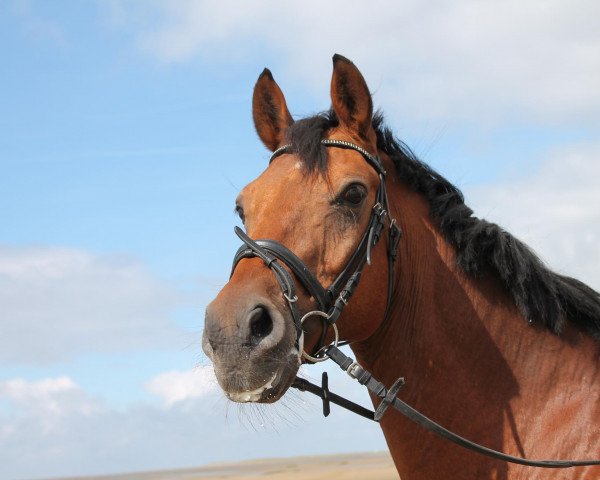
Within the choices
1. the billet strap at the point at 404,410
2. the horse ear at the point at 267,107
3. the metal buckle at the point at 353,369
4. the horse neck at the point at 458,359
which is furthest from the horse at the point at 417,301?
the horse ear at the point at 267,107

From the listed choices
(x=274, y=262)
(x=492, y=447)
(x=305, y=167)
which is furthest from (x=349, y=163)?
(x=492, y=447)

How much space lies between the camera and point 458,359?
5465 millimetres

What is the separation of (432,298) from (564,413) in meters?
1.09

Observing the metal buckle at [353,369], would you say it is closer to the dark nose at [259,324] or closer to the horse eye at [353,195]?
the dark nose at [259,324]

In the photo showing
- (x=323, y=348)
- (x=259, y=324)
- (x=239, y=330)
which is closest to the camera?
(x=239, y=330)

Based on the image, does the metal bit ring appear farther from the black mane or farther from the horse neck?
the black mane

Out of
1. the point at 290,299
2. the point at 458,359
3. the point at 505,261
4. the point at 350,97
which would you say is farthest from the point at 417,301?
the point at 350,97

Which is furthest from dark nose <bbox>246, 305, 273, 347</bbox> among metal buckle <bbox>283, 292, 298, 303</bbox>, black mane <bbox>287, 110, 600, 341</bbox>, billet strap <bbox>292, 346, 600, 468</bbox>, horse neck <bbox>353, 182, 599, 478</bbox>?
black mane <bbox>287, 110, 600, 341</bbox>

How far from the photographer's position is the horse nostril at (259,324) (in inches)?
182

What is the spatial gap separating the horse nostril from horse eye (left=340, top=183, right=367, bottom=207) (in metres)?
0.98

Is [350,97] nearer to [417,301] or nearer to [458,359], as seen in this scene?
[417,301]

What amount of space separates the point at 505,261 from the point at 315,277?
1.43 meters

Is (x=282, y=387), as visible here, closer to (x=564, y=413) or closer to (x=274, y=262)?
(x=274, y=262)

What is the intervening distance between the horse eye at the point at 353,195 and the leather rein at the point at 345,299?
140 mm
